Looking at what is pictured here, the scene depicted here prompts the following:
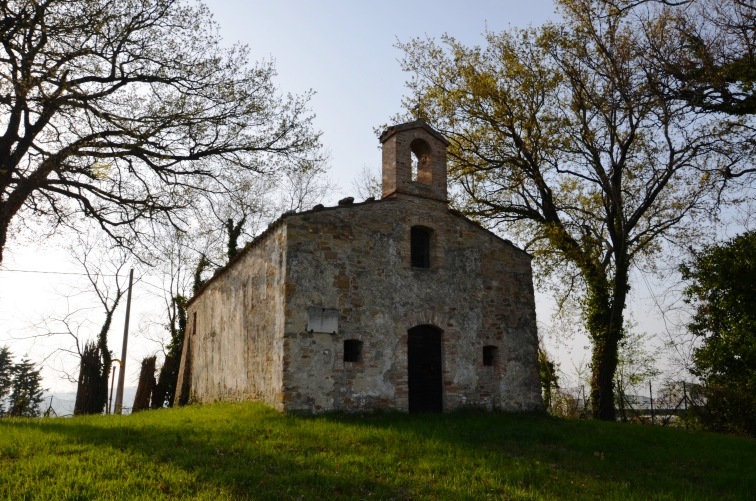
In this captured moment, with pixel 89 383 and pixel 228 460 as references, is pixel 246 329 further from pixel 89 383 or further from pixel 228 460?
pixel 89 383

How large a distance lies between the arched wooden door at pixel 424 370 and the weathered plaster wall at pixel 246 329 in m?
3.36

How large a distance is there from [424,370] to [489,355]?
86.8 inches

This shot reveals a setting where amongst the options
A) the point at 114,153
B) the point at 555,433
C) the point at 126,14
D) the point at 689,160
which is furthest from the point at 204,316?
the point at 689,160

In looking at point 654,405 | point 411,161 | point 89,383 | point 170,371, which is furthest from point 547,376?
point 89,383

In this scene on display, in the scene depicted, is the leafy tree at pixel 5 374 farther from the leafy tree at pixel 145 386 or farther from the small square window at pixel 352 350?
the small square window at pixel 352 350

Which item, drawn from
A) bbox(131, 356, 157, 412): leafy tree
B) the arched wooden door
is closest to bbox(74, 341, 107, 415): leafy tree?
bbox(131, 356, 157, 412): leafy tree

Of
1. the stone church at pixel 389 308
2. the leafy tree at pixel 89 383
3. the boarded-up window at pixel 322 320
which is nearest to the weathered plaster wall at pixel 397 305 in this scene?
the stone church at pixel 389 308

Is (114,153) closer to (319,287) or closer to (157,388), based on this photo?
(319,287)

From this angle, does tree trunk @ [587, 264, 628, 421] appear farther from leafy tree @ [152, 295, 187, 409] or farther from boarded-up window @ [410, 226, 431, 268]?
leafy tree @ [152, 295, 187, 409]

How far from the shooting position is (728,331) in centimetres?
1535

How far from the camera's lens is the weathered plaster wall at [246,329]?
12.4 m

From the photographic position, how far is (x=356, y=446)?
901 cm

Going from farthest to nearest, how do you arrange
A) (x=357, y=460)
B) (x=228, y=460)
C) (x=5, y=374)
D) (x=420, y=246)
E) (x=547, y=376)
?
1. (x=5, y=374)
2. (x=547, y=376)
3. (x=420, y=246)
4. (x=357, y=460)
5. (x=228, y=460)

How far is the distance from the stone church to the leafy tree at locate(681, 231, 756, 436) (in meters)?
5.21
